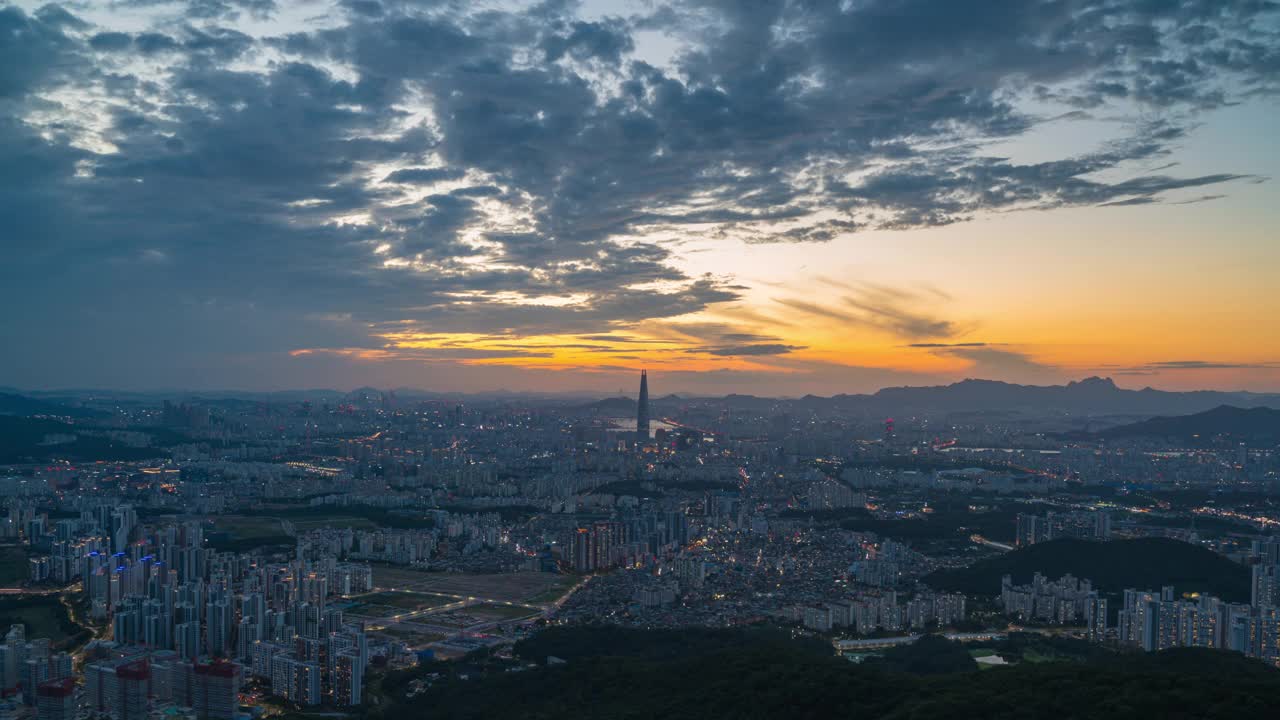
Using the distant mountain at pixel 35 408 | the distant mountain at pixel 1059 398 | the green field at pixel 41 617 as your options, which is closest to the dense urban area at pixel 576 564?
the green field at pixel 41 617

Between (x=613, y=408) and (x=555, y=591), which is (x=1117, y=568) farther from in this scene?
(x=613, y=408)

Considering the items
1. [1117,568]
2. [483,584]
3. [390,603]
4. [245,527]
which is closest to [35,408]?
[245,527]

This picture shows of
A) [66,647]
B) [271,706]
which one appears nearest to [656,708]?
[271,706]

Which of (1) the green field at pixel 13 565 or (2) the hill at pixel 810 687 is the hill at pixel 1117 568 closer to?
(2) the hill at pixel 810 687

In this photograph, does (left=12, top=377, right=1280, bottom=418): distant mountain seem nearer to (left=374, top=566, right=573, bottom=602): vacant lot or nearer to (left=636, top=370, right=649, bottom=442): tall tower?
(left=636, top=370, right=649, bottom=442): tall tower

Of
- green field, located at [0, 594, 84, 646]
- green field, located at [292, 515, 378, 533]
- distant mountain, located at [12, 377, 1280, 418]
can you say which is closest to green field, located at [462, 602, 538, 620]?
green field, located at [0, 594, 84, 646]
